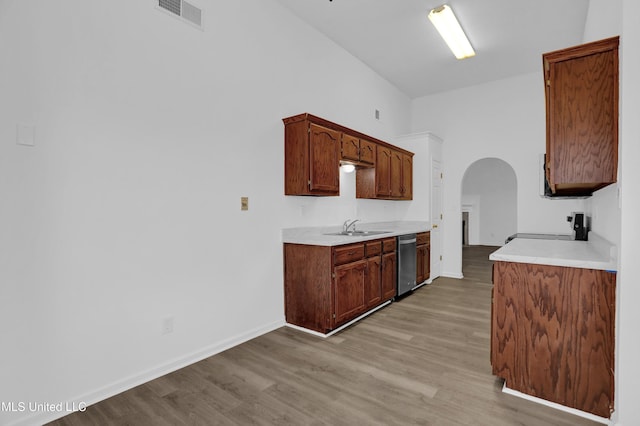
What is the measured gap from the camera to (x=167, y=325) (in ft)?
7.92

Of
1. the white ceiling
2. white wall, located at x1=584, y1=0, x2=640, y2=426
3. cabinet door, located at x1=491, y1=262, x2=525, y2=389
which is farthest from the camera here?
the white ceiling

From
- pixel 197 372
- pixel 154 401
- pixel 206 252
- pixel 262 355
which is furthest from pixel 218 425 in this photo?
pixel 206 252

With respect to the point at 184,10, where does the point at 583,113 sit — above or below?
below

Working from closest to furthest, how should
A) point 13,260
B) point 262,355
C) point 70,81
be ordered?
point 13,260, point 70,81, point 262,355

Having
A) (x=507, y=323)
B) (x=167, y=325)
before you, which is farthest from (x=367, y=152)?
(x=167, y=325)

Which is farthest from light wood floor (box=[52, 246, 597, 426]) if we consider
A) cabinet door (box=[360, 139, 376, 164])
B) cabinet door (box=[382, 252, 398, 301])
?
cabinet door (box=[360, 139, 376, 164])

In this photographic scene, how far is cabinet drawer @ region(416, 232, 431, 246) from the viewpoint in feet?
15.8

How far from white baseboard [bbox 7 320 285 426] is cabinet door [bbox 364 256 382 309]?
4.09 feet

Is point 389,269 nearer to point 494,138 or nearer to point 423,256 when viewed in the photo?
point 423,256

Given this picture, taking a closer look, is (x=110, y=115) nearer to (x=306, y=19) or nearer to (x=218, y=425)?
(x=218, y=425)

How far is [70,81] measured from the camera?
1953 mm

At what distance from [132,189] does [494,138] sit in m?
5.54

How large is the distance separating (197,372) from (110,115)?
6.42 feet

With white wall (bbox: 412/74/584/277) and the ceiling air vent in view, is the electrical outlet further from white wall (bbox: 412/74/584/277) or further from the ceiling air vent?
white wall (bbox: 412/74/584/277)
